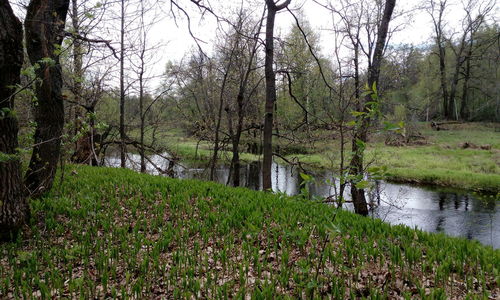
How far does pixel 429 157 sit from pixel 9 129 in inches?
881

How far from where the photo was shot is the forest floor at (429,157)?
507 inches

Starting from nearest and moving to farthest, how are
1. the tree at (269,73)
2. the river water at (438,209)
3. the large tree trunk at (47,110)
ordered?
1. the large tree trunk at (47,110)
2. the tree at (269,73)
3. the river water at (438,209)

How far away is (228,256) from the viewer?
3895 mm

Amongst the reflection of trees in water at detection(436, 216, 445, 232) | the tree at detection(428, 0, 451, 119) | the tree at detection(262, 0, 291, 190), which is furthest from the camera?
the tree at detection(428, 0, 451, 119)

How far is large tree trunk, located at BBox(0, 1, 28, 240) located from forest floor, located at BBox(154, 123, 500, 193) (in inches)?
293

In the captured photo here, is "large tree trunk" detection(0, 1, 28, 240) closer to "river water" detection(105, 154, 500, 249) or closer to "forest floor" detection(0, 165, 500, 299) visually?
"forest floor" detection(0, 165, 500, 299)

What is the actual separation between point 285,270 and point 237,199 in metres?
3.12

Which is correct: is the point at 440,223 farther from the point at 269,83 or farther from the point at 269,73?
the point at 269,73

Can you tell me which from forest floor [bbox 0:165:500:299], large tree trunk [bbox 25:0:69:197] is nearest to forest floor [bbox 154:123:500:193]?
forest floor [bbox 0:165:500:299]

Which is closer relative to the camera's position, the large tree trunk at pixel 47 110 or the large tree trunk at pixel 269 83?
the large tree trunk at pixel 47 110

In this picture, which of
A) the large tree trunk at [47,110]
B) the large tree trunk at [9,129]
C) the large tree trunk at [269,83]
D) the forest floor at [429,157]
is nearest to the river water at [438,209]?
the forest floor at [429,157]

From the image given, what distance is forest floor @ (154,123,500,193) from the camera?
12.9 metres

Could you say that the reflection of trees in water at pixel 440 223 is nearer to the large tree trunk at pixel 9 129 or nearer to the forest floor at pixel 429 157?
the forest floor at pixel 429 157

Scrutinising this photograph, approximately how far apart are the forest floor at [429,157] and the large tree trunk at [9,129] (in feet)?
24.4
